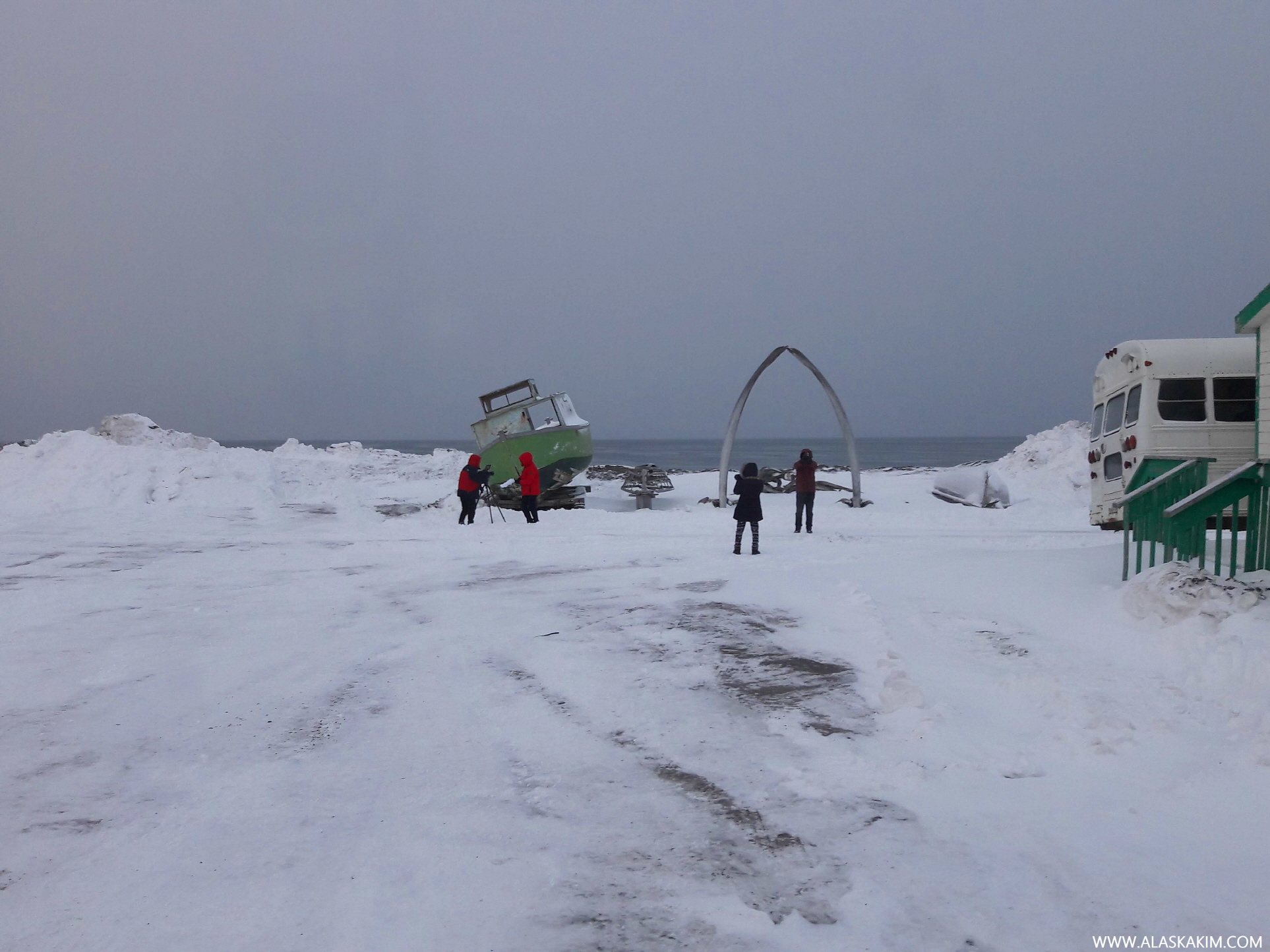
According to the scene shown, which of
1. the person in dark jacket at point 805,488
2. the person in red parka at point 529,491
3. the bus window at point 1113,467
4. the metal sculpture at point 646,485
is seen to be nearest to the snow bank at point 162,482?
the metal sculpture at point 646,485

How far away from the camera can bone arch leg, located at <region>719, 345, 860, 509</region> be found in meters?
19.4

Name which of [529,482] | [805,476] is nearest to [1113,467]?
[805,476]

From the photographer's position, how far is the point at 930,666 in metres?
5.79

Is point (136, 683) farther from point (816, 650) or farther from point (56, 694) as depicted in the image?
point (816, 650)

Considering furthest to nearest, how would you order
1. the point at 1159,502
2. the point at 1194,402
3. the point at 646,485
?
1. the point at 646,485
2. the point at 1194,402
3. the point at 1159,502

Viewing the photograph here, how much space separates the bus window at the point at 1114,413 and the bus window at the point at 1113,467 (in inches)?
15.6

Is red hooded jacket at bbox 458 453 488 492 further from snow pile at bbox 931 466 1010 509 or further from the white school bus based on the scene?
snow pile at bbox 931 466 1010 509

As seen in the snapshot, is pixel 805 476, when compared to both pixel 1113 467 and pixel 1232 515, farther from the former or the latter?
pixel 1232 515

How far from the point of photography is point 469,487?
16328mm

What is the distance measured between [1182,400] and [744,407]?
10.5m

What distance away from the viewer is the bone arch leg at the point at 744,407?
1939cm

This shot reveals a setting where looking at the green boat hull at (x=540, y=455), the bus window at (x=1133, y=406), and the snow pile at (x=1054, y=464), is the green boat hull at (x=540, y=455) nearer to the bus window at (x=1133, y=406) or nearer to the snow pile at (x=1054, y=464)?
the snow pile at (x=1054, y=464)

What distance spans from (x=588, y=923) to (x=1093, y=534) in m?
13.3

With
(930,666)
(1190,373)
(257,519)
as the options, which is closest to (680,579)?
(930,666)
